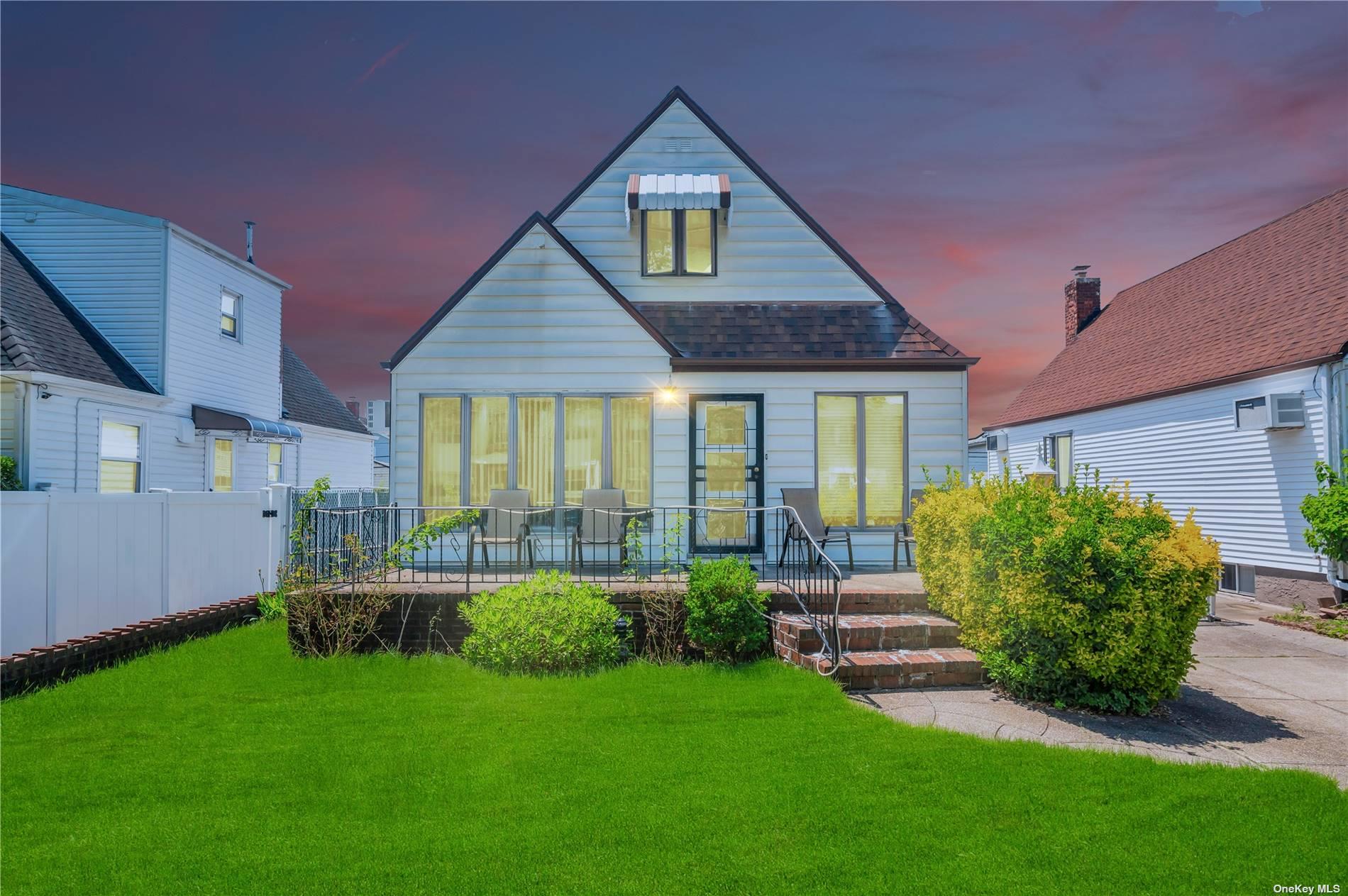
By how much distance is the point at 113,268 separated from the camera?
15.1m

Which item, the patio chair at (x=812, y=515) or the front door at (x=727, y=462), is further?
the front door at (x=727, y=462)

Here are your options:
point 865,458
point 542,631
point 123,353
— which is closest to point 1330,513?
point 865,458

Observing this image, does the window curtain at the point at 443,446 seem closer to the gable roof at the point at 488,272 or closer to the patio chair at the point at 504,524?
the patio chair at the point at 504,524

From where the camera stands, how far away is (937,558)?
23.5ft

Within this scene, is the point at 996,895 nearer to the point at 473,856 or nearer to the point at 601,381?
the point at 473,856

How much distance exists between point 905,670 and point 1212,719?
2.25 meters

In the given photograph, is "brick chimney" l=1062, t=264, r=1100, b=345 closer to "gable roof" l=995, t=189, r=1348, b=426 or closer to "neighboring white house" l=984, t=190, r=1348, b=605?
"gable roof" l=995, t=189, r=1348, b=426

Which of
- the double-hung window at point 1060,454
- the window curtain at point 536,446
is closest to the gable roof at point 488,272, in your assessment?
the window curtain at point 536,446

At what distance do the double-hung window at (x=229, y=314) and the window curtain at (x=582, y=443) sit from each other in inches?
461

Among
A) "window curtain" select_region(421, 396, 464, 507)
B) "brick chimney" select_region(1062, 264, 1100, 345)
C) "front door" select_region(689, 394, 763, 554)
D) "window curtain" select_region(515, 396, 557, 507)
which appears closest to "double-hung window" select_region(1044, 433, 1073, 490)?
"brick chimney" select_region(1062, 264, 1100, 345)

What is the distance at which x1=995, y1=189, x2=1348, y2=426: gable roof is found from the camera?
40.8ft

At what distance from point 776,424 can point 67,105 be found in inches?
668

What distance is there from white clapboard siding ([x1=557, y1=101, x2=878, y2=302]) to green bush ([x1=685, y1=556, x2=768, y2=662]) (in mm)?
5805

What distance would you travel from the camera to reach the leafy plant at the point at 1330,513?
9984 millimetres
